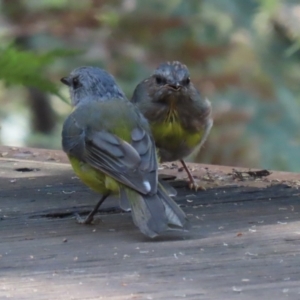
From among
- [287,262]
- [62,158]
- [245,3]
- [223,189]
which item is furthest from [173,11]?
[287,262]

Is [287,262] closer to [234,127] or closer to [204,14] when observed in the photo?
[234,127]

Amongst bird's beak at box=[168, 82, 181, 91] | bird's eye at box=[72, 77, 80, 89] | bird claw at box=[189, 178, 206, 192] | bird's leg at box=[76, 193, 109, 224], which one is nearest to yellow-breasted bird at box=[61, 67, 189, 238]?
bird's leg at box=[76, 193, 109, 224]

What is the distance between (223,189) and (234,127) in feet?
11.9

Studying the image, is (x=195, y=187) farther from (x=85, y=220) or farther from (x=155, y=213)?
(x=85, y=220)

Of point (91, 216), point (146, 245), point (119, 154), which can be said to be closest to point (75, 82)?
point (119, 154)

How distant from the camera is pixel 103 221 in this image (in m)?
3.13

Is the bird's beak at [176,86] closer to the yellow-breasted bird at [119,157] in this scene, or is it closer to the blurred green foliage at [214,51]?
the yellow-breasted bird at [119,157]

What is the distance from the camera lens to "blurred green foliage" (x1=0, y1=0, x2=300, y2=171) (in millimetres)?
6629

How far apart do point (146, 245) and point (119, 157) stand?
25.7 inches

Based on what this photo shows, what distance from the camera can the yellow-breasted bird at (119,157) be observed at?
9.84ft

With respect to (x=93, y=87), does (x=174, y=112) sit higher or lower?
lower

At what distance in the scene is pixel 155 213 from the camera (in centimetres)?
299

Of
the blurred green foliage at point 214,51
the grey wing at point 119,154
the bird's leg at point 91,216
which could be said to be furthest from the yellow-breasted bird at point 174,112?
the blurred green foliage at point 214,51

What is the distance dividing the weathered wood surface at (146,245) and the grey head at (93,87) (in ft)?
1.35
